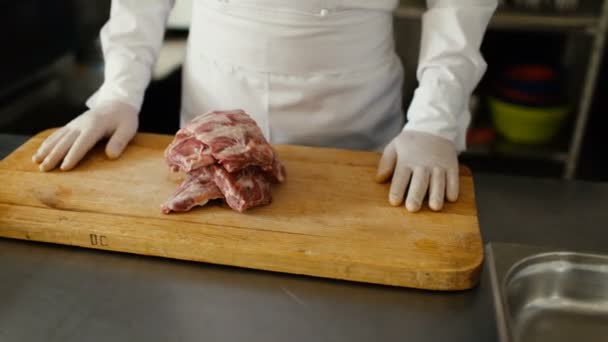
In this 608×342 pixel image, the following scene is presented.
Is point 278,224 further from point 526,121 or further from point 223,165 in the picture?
point 526,121

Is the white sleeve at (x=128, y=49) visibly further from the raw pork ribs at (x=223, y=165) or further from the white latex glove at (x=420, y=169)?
the white latex glove at (x=420, y=169)

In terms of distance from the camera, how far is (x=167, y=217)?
3.01ft

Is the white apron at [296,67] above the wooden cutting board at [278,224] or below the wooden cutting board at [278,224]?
above

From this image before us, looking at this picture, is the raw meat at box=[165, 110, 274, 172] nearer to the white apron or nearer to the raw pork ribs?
the raw pork ribs

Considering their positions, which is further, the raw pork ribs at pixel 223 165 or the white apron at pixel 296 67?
the white apron at pixel 296 67

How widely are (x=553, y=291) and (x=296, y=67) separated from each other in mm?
619

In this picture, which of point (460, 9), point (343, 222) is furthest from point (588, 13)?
point (343, 222)

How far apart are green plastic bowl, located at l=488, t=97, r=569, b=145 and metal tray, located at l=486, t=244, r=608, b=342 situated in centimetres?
165

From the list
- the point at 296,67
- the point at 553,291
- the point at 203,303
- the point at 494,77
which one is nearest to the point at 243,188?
the point at 203,303

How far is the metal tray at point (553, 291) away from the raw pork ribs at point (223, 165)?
0.37 metres

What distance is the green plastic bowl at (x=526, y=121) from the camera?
7.73 ft

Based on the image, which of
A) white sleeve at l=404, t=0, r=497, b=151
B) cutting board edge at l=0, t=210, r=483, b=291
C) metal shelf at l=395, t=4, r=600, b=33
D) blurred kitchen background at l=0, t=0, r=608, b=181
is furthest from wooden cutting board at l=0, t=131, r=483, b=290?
metal shelf at l=395, t=4, r=600, b=33

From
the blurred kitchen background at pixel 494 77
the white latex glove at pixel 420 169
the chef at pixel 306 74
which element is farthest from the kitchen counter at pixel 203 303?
the blurred kitchen background at pixel 494 77

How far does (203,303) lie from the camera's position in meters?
0.78
